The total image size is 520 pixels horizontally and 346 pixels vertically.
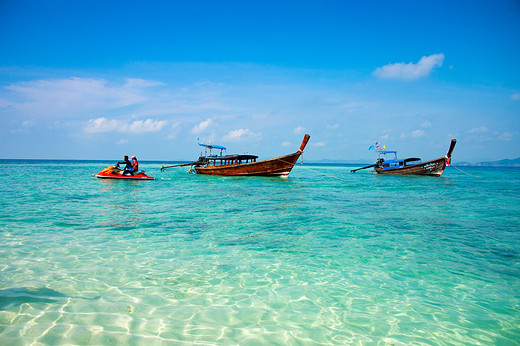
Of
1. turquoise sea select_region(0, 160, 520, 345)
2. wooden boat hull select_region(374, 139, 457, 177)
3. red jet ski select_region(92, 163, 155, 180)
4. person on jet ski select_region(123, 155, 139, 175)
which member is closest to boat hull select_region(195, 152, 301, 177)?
red jet ski select_region(92, 163, 155, 180)

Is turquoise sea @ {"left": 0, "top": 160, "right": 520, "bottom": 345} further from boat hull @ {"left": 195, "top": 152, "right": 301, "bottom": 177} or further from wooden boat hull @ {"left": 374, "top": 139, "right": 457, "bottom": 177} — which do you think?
wooden boat hull @ {"left": 374, "top": 139, "right": 457, "bottom": 177}

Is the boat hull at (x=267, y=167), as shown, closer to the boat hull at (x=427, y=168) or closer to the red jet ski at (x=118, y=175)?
the red jet ski at (x=118, y=175)

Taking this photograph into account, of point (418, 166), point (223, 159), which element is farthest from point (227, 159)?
point (418, 166)

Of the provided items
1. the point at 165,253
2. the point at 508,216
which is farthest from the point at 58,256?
the point at 508,216

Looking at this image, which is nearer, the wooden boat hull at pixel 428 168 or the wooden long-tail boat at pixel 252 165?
the wooden long-tail boat at pixel 252 165

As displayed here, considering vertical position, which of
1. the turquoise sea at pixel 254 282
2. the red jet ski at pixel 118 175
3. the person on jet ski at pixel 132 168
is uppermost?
the person on jet ski at pixel 132 168

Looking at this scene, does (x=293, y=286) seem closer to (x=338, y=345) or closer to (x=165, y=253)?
(x=338, y=345)

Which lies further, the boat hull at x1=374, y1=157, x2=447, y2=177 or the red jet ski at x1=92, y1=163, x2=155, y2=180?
the boat hull at x1=374, y1=157, x2=447, y2=177

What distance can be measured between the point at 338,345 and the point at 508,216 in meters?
12.5

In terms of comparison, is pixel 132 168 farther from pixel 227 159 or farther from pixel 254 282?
pixel 254 282

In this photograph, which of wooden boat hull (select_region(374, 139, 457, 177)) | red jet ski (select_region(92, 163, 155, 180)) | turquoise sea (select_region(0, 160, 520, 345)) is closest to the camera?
turquoise sea (select_region(0, 160, 520, 345))

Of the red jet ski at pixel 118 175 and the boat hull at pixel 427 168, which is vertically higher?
the boat hull at pixel 427 168

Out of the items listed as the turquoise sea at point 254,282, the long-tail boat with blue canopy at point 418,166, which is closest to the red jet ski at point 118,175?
the turquoise sea at point 254,282

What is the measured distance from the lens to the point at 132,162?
2550cm
